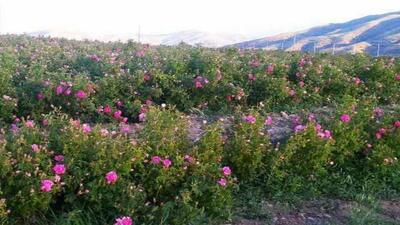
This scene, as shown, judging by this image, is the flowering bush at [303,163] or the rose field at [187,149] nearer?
the rose field at [187,149]

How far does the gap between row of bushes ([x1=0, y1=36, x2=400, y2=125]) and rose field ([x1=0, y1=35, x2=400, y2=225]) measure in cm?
2

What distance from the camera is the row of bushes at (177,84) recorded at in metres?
5.86

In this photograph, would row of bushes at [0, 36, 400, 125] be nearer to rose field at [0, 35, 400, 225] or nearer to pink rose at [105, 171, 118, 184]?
rose field at [0, 35, 400, 225]

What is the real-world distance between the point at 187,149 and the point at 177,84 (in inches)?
108

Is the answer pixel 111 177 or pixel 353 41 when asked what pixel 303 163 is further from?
pixel 353 41

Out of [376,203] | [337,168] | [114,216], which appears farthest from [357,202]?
[114,216]

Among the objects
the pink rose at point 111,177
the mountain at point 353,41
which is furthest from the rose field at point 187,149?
the mountain at point 353,41

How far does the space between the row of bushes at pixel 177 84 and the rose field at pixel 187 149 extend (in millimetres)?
19

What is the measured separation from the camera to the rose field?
3.61 meters

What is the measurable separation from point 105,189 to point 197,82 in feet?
10.9

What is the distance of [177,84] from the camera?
6.92m

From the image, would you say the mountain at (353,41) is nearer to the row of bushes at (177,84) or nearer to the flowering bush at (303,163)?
the row of bushes at (177,84)

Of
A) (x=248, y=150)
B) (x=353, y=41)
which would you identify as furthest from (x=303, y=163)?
(x=353, y=41)

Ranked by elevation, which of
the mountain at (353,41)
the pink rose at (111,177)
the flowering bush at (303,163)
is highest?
the pink rose at (111,177)
